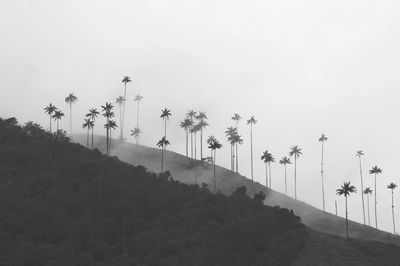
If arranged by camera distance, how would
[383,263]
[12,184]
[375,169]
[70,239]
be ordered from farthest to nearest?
1. [375,169]
2. [12,184]
3. [70,239]
4. [383,263]

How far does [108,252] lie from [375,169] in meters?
99.8

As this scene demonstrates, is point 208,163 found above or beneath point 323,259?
above

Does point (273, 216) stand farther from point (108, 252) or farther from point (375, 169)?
point (375, 169)

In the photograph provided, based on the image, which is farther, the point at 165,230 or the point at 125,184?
the point at 125,184

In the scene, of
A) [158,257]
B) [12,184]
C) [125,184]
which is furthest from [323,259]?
[12,184]

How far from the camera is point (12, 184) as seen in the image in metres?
123

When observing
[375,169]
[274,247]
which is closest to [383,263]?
[274,247]

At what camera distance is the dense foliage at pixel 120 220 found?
90.5 m

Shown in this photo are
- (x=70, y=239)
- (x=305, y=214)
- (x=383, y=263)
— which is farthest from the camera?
(x=305, y=214)

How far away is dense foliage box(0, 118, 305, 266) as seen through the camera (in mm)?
90500

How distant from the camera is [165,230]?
106 m

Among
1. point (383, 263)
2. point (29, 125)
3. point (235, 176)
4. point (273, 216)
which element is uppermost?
point (29, 125)

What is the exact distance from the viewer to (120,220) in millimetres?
110625

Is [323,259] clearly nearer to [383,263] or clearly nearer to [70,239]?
[383,263]
